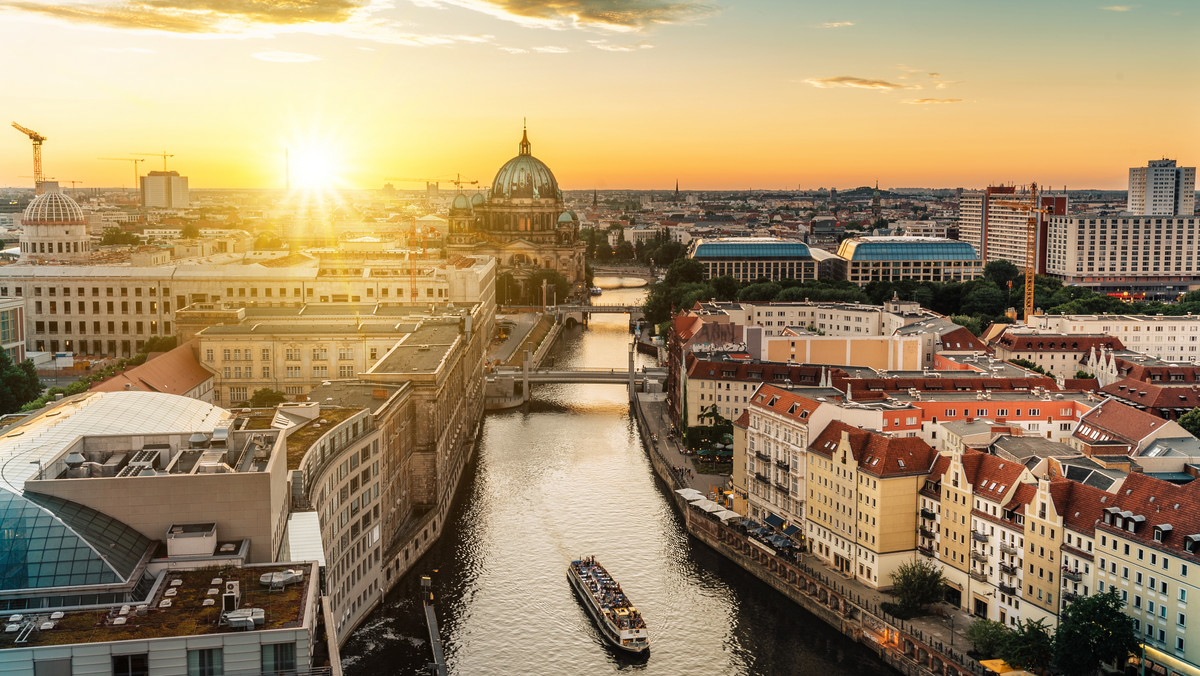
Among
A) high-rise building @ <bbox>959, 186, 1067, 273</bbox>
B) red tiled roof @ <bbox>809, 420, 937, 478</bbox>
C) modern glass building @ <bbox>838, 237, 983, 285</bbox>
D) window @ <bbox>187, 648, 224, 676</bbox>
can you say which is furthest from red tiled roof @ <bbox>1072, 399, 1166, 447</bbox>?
high-rise building @ <bbox>959, 186, 1067, 273</bbox>

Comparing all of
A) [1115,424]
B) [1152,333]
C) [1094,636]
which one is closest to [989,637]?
[1094,636]

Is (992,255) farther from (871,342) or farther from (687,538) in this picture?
(687,538)

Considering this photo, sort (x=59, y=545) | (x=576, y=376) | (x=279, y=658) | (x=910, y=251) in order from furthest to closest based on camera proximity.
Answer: (x=910, y=251), (x=576, y=376), (x=59, y=545), (x=279, y=658)

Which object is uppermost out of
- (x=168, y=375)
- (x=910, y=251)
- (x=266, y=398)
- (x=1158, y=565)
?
(x=910, y=251)

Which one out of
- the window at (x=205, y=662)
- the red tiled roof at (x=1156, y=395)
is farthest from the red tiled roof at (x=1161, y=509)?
the window at (x=205, y=662)

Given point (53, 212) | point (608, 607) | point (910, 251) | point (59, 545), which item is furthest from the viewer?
point (910, 251)

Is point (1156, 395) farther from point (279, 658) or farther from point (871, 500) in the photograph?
point (279, 658)
